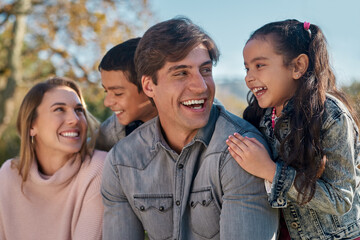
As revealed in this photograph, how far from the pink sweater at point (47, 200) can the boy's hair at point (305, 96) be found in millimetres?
1520

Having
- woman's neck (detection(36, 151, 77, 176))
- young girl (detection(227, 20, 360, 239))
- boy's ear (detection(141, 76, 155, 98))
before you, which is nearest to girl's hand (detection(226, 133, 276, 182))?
young girl (detection(227, 20, 360, 239))

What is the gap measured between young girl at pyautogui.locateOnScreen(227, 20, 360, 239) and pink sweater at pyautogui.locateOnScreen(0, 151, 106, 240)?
58.3 inches

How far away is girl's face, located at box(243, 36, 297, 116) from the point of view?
9.18 feet

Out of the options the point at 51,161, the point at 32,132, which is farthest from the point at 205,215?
the point at 32,132

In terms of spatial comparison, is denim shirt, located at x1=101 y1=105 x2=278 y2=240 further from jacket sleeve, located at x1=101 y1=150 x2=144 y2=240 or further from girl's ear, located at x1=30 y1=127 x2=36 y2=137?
girl's ear, located at x1=30 y1=127 x2=36 y2=137

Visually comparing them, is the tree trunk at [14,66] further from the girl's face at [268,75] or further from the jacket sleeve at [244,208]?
the jacket sleeve at [244,208]

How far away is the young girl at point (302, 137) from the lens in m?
2.46

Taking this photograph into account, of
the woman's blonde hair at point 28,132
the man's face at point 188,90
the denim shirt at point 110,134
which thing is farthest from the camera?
the denim shirt at point 110,134

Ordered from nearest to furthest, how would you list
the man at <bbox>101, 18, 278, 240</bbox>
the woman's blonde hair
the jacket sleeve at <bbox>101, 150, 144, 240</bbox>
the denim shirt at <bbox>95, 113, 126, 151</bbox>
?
the man at <bbox>101, 18, 278, 240</bbox> < the jacket sleeve at <bbox>101, 150, 144, 240</bbox> < the woman's blonde hair < the denim shirt at <bbox>95, 113, 126, 151</bbox>

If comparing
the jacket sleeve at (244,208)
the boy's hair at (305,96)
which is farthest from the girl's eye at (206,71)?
the jacket sleeve at (244,208)

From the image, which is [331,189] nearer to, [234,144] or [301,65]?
[234,144]

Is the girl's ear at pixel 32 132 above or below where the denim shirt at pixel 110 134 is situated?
above

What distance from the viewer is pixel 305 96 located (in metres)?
2.68

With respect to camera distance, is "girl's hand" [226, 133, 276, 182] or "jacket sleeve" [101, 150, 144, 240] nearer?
"girl's hand" [226, 133, 276, 182]
